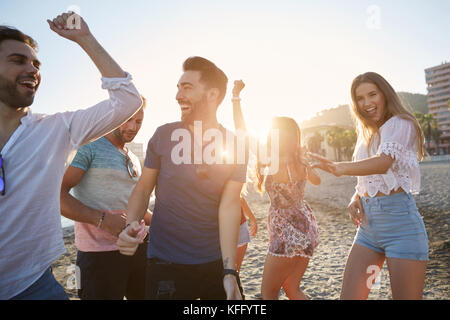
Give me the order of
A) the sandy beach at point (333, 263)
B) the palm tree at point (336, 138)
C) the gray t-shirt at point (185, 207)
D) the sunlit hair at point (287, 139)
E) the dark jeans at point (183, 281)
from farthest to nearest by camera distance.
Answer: the palm tree at point (336, 138), the sandy beach at point (333, 263), the sunlit hair at point (287, 139), the gray t-shirt at point (185, 207), the dark jeans at point (183, 281)

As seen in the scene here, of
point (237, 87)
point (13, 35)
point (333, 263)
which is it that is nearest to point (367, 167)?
point (237, 87)

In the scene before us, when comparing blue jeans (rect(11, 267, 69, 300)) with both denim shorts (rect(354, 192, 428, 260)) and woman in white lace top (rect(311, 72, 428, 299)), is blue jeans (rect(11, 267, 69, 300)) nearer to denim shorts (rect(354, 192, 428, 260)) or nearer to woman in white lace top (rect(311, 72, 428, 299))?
woman in white lace top (rect(311, 72, 428, 299))

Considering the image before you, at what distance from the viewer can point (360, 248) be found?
2.94 metres

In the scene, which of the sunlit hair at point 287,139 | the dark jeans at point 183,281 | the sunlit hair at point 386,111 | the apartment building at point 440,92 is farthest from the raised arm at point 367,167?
the apartment building at point 440,92

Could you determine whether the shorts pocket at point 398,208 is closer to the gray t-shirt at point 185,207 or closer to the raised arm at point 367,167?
the raised arm at point 367,167

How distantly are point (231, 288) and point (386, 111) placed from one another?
2.27 meters

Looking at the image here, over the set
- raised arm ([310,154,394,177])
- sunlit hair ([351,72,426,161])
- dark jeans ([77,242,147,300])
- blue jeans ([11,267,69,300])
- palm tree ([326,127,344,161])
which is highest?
palm tree ([326,127,344,161])

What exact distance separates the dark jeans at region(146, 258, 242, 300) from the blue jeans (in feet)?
2.02

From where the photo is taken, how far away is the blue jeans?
1.82 meters

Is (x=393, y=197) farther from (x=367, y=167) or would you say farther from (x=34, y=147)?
(x=34, y=147)

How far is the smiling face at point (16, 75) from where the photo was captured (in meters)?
1.92

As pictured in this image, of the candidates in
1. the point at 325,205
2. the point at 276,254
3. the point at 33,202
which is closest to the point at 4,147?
the point at 33,202

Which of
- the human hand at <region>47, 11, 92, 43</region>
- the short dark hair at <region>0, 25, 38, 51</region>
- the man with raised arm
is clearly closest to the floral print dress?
the man with raised arm

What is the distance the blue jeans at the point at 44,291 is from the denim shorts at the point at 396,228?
104 inches
